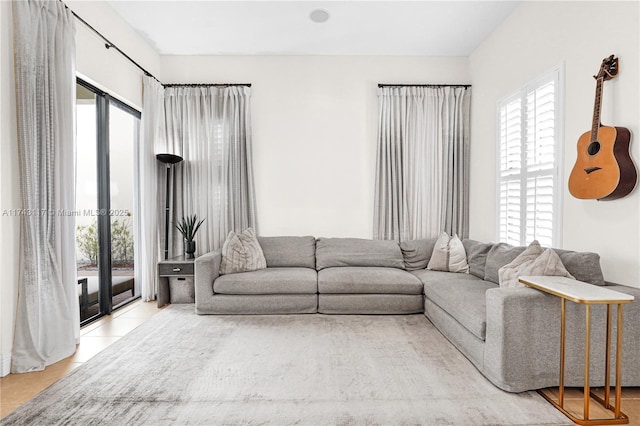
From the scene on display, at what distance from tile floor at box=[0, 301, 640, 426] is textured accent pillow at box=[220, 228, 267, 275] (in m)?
0.96

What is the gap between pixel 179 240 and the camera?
4.49m

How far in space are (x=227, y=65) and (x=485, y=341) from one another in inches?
164

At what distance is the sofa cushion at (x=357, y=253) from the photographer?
4055 mm

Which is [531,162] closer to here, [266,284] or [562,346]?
[562,346]

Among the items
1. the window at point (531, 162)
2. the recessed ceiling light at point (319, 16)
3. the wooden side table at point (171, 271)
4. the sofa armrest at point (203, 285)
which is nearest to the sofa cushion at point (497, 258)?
the window at point (531, 162)

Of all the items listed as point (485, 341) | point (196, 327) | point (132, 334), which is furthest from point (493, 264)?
point (132, 334)

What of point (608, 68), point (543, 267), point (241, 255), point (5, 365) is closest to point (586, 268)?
point (543, 267)

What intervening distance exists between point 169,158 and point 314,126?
1795mm

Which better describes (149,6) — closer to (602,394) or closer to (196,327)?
(196,327)

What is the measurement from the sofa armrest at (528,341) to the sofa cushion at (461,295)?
9.6 inches

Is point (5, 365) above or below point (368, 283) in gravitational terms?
below

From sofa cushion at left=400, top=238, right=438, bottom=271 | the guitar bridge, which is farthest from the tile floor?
sofa cushion at left=400, top=238, right=438, bottom=271

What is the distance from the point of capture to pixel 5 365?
229 centimetres

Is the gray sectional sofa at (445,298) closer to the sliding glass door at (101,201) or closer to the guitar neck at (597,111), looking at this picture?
the guitar neck at (597,111)
